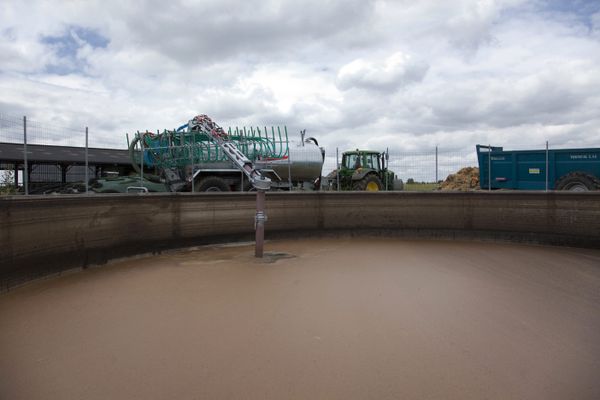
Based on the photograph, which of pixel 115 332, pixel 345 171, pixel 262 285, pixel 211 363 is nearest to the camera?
pixel 211 363

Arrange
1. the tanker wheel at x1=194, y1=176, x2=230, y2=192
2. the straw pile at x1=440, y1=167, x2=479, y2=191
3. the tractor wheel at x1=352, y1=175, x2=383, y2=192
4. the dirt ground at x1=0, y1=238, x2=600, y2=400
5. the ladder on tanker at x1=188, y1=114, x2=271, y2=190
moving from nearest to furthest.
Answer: the dirt ground at x1=0, y1=238, x2=600, y2=400 → the tanker wheel at x1=194, y1=176, x2=230, y2=192 → the ladder on tanker at x1=188, y1=114, x2=271, y2=190 → the tractor wheel at x1=352, y1=175, x2=383, y2=192 → the straw pile at x1=440, y1=167, x2=479, y2=191

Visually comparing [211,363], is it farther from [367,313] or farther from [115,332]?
[367,313]

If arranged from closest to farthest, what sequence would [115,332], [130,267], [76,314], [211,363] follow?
[211,363] → [115,332] → [76,314] → [130,267]

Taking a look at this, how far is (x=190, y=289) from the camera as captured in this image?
5988 millimetres

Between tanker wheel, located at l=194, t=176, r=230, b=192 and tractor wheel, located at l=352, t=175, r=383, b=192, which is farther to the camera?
tractor wheel, located at l=352, t=175, r=383, b=192

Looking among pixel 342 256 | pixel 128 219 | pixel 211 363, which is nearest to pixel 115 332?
pixel 211 363

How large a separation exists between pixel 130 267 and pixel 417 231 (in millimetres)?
7019

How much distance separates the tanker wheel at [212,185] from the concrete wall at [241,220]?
7.18ft

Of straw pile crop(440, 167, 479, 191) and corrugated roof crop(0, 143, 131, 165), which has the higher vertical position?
corrugated roof crop(0, 143, 131, 165)

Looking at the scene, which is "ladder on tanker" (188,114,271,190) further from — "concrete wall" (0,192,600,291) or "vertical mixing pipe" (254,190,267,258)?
"vertical mixing pipe" (254,190,267,258)

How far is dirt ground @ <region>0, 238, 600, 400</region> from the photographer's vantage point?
330 centimetres

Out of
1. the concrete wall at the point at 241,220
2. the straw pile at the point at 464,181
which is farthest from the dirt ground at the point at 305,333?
the straw pile at the point at 464,181

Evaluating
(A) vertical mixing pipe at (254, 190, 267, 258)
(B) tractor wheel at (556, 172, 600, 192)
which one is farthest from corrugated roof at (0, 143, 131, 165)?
(B) tractor wheel at (556, 172, 600, 192)

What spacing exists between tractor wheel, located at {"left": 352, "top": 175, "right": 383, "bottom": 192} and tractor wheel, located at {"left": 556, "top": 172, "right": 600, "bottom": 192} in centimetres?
582
